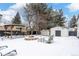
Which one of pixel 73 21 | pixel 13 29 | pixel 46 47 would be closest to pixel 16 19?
pixel 13 29

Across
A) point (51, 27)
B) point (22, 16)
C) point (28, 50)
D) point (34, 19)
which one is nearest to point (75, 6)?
point (51, 27)

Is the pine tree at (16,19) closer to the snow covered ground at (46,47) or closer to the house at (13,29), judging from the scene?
the house at (13,29)

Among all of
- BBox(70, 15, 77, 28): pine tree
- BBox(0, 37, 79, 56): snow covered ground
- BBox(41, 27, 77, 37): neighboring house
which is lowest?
BBox(0, 37, 79, 56): snow covered ground

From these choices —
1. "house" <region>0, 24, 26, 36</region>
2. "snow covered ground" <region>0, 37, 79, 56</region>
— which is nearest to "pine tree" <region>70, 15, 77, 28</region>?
"snow covered ground" <region>0, 37, 79, 56</region>

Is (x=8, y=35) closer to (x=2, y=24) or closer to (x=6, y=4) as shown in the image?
(x=2, y=24)

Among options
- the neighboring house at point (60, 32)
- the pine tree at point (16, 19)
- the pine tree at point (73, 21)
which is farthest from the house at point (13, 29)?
the pine tree at point (73, 21)

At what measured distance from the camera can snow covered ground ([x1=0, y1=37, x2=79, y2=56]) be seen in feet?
7.17

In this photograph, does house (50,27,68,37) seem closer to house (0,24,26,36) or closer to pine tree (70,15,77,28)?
pine tree (70,15,77,28)

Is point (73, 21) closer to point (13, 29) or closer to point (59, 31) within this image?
point (59, 31)

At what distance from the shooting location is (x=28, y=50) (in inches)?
87.0

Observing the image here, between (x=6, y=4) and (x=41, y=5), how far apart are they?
1.66 ft

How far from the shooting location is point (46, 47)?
223cm

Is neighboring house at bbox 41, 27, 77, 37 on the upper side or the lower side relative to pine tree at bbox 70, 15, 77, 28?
lower

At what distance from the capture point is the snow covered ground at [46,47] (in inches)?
86.0
